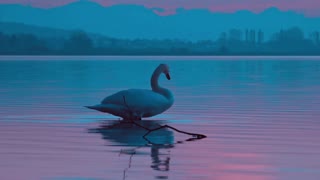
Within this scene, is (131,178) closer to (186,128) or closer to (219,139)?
(219,139)

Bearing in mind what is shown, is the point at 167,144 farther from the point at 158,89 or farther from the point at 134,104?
the point at 158,89

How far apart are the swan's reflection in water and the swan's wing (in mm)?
380

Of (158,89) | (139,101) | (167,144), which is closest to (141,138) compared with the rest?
(167,144)

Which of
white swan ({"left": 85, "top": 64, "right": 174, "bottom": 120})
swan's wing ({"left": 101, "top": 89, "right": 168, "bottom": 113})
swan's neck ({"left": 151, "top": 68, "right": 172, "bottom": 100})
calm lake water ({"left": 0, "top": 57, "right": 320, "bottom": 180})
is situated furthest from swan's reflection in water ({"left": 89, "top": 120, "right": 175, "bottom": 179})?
swan's neck ({"left": 151, "top": 68, "right": 172, "bottom": 100})

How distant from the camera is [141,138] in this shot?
17.2 metres

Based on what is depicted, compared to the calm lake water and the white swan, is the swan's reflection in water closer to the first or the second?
the calm lake water

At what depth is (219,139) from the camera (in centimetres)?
1689

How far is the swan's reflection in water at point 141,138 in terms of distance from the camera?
13.8 metres

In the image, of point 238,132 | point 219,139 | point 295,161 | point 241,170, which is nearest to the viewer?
point 241,170

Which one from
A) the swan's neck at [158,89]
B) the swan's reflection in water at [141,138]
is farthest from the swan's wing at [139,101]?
the swan's neck at [158,89]

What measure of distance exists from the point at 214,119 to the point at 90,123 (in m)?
2.92

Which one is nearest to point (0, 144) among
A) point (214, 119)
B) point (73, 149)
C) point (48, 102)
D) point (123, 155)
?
point (73, 149)

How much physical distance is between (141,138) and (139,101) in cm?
322

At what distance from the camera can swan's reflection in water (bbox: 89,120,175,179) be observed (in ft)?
45.3
